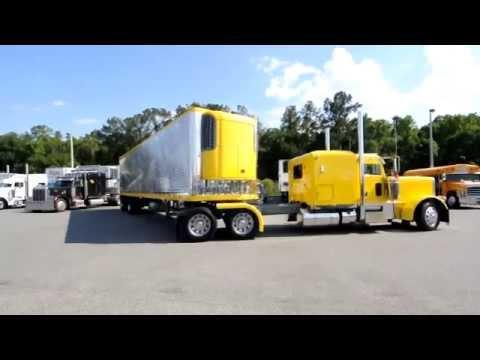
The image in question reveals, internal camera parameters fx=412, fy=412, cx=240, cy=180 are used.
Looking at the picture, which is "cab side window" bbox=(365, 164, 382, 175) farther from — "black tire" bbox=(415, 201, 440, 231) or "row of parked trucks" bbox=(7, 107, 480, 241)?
"black tire" bbox=(415, 201, 440, 231)

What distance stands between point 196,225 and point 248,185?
6.36 ft

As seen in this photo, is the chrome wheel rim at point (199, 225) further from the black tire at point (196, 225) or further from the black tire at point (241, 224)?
the black tire at point (241, 224)

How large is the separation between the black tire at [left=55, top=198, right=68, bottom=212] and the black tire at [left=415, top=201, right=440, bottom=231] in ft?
70.7

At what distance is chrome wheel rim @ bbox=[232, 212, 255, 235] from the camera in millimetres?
11695

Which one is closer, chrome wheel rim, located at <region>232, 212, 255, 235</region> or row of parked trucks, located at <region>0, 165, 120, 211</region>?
chrome wheel rim, located at <region>232, 212, 255, 235</region>

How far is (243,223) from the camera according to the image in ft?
38.5

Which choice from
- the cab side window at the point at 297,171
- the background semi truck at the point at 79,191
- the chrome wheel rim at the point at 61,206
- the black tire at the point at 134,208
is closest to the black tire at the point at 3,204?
the background semi truck at the point at 79,191

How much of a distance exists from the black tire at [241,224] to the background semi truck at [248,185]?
3cm

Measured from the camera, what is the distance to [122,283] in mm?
6738

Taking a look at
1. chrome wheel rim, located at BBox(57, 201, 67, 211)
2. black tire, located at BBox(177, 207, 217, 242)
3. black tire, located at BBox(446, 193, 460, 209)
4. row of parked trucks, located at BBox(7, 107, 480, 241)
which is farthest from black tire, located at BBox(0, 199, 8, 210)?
black tire, located at BBox(446, 193, 460, 209)

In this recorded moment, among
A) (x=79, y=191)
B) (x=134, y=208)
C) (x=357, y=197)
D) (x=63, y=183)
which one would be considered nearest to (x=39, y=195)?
(x=63, y=183)

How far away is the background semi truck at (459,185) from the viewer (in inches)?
887
